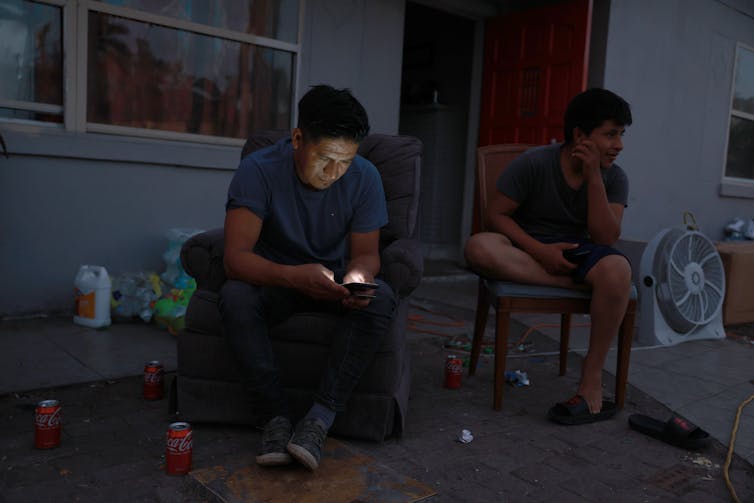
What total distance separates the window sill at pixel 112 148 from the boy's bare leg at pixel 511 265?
2.25 meters

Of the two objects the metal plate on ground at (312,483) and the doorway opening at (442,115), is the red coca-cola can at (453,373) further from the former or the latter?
the doorway opening at (442,115)

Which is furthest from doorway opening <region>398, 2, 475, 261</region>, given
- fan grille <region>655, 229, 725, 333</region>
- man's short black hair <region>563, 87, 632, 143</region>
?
man's short black hair <region>563, 87, 632, 143</region>

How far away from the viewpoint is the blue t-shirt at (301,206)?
2.02m

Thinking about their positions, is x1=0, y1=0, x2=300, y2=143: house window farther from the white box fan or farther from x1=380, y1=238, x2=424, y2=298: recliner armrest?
the white box fan

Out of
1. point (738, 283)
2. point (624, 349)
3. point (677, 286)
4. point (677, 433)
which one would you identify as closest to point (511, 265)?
point (624, 349)

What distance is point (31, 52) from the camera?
11.7 feet

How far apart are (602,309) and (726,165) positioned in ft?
20.1

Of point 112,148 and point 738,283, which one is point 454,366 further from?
point 738,283

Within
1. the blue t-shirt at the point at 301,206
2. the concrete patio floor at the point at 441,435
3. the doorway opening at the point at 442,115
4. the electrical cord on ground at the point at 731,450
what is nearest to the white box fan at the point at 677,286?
the concrete patio floor at the point at 441,435

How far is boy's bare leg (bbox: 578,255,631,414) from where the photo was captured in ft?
7.74

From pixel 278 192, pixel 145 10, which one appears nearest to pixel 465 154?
pixel 145 10

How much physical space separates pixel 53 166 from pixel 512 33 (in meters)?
4.11

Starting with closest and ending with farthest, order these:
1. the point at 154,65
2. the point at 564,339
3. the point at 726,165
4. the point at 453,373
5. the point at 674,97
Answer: the point at 453,373 < the point at 564,339 < the point at 154,65 < the point at 674,97 < the point at 726,165

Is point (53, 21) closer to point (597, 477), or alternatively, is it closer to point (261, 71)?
point (261, 71)
